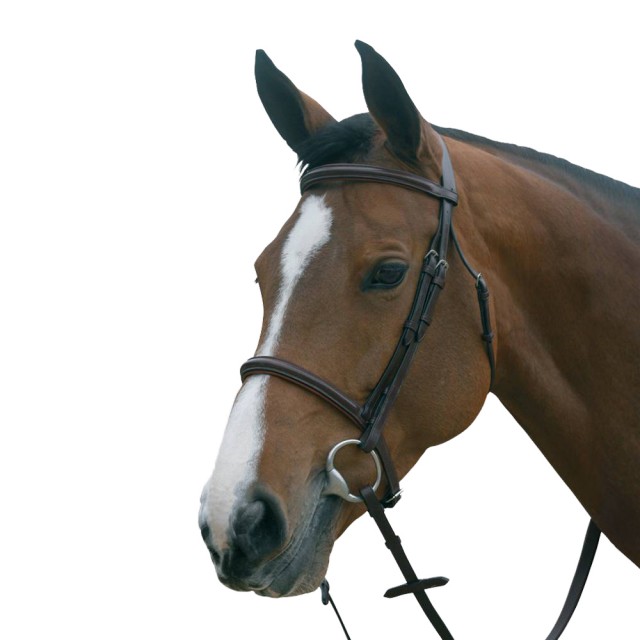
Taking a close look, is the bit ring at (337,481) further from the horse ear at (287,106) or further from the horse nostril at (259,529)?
the horse ear at (287,106)

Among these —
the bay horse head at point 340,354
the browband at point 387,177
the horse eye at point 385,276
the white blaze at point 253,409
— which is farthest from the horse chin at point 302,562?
the browband at point 387,177

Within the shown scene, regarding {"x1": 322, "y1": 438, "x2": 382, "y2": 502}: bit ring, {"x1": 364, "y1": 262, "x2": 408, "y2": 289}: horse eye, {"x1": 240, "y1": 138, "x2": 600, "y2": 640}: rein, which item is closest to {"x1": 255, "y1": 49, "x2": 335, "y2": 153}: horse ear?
{"x1": 240, "y1": 138, "x2": 600, "y2": 640}: rein

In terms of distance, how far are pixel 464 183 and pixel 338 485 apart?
1.49 meters

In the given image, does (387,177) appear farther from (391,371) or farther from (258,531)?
(258,531)

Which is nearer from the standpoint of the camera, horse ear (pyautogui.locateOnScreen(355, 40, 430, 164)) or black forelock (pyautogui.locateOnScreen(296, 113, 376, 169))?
horse ear (pyautogui.locateOnScreen(355, 40, 430, 164))

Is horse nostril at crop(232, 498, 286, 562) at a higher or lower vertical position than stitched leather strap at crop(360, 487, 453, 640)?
higher

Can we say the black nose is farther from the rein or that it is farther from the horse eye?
the horse eye

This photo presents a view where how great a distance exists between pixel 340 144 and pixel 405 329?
0.89m

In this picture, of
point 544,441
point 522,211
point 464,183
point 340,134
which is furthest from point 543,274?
point 340,134

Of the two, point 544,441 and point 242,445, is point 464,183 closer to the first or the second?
point 544,441

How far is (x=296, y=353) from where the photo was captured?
122 inches

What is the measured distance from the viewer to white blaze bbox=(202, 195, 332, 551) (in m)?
2.86

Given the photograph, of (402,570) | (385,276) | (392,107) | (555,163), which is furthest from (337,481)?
(555,163)

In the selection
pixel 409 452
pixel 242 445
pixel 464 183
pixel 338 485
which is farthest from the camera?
pixel 464 183
